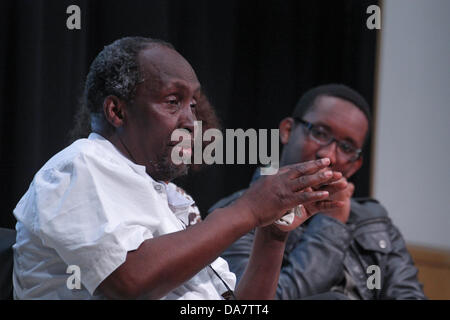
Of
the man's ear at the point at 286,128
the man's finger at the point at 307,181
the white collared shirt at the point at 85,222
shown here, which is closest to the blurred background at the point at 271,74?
the man's ear at the point at 286,128

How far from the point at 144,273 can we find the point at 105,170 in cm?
20

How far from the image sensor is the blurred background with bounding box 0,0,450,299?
1648mm

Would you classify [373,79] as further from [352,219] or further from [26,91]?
[26,91]

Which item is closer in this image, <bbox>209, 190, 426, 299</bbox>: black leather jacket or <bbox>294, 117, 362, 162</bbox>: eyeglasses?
<bbox>209, 190, 426, 299</bbox>: black leather jacket

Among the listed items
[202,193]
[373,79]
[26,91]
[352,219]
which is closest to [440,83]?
[373,79]

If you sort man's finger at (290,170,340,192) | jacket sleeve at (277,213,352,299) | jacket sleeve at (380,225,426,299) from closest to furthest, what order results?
man's finger at (290,170,340,192)
jacket sleeve at (277,213,352,299)
jacket sleeve at (380,225,426,299)

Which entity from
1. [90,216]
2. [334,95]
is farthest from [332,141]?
[90,216]

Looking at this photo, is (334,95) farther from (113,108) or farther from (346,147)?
(113,108)

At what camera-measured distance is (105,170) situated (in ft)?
3.25

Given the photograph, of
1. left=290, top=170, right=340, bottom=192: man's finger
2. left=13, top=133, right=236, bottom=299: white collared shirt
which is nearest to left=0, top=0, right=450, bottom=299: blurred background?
left=13, top=133, right=236, bottom=299: white collared shirt

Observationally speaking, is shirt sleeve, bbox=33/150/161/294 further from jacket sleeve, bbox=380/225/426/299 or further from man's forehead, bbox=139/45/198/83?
jacket sleeve, bbox=380/225/426/299

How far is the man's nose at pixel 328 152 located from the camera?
2096 mm

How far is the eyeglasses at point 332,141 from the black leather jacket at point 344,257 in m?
0.21

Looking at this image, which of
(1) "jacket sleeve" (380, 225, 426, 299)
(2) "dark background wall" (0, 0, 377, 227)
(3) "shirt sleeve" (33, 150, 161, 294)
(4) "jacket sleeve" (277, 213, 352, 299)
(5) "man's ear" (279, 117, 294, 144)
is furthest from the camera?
(5) "man's ear" (279, 117, 294, 144)
